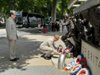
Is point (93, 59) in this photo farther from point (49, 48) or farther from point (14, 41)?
point (14, 41)

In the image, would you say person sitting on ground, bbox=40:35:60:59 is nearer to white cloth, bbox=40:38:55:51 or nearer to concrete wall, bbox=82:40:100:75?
white cloth, bbox=40:38:55:51

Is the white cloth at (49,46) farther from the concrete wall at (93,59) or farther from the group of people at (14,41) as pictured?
the concrete wall at (93,59)

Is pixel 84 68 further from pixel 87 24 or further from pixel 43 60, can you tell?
pixel 43 60

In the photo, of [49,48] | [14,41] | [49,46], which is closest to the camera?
[14,41]

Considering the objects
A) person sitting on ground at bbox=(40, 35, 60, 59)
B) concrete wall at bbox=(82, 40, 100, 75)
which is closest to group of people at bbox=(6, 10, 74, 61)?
person sitting on ground at bbox=(40, 35, 60, 59)

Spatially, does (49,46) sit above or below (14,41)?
below

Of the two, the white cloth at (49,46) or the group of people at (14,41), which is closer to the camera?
the group of people at (14,41)

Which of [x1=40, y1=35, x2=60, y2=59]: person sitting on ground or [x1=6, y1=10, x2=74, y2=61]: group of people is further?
[x1=40, y1=35, x2=60, y2=59]: person sitting on ground

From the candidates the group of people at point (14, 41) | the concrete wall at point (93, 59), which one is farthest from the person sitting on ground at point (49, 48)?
the concrete wall at point (93, 59)

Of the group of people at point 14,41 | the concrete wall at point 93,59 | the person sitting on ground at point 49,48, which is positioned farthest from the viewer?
the person sitting on ground at point 49,48

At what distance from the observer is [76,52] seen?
13.6 metres

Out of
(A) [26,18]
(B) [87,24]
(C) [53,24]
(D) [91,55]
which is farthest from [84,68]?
(A) [26,18]

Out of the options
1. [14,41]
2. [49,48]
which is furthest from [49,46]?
[14,41]

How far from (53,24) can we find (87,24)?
28.4 m
